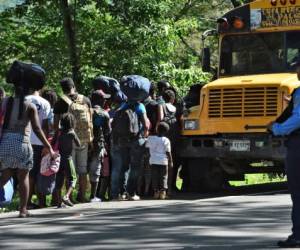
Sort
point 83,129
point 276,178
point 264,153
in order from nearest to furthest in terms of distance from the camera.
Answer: point 83,129 → point 264,153 → point 276,178

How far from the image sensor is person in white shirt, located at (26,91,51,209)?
11484 millimetres

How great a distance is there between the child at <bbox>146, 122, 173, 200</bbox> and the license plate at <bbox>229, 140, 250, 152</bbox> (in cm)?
105

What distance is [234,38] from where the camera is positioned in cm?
1540

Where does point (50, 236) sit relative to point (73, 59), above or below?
below


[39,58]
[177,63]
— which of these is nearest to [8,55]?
[39,58]

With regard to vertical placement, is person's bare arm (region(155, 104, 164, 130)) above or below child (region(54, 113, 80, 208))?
above

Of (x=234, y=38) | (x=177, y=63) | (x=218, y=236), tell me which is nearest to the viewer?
(x=218, y=236)

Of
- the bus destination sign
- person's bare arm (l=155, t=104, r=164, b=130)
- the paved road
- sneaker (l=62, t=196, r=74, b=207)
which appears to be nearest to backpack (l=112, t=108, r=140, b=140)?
person's bare arm (l=155, t=104, r=164, b=130)

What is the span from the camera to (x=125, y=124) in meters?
13.2

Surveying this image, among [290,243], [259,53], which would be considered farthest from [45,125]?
[259,53]

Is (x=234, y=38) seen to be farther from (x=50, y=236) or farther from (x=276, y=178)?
(x=50, y=236)

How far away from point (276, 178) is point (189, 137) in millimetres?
4579

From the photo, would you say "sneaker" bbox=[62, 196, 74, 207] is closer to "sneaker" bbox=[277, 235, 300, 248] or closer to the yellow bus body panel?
the yellow bus body panel

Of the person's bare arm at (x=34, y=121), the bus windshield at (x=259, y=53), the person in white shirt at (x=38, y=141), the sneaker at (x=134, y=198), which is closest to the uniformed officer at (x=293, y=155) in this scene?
the person's bare arm at (x=34, y=121)
